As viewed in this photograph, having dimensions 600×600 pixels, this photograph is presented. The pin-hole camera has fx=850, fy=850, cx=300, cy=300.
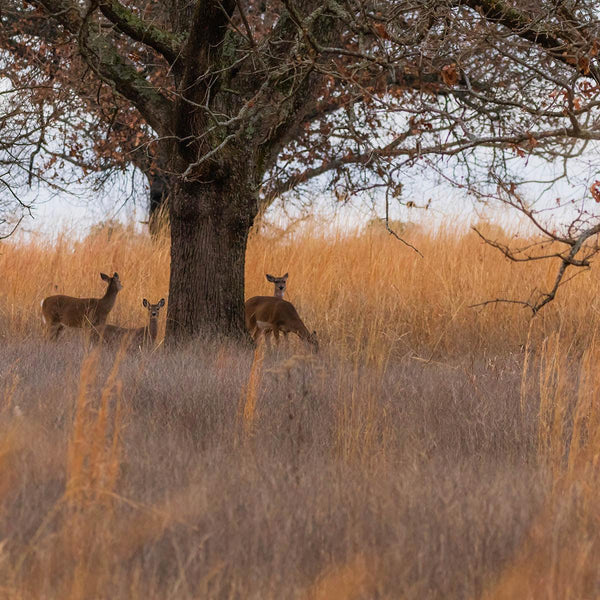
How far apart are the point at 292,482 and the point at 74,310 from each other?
21.2ft

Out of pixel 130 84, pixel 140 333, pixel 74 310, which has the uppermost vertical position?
pixel 130 84

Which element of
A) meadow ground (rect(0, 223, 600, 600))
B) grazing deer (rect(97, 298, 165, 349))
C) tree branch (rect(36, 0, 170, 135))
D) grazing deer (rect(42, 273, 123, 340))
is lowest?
meadow ground (rect(0, 223, 600, 600))

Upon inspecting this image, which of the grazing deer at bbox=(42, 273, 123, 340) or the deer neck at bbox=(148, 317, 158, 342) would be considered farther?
the grazing deer at bbox=(42, 273, 123, 340)

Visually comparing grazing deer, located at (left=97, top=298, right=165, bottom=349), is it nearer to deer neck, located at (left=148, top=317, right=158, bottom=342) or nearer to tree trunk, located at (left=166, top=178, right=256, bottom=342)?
deer neck, located at (left=148, top=317, right=158, bottom=342)

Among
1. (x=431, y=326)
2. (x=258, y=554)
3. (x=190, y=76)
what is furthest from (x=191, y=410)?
(x=431, y=326)

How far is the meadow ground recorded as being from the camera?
9.27ft

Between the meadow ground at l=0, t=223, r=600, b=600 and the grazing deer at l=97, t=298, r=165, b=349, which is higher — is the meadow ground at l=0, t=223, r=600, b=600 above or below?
below

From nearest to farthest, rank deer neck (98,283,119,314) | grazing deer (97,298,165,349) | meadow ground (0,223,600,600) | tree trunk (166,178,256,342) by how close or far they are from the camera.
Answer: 1. meadow ground (0,223,600,600)
2. tree trunk (166,178,256,342)
3. grazing deer (97,298,165,349)
4. deer neck (98,283,119,314)

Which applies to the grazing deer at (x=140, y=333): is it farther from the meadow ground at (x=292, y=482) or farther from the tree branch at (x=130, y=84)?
the tree branch at (x=130, y=84)

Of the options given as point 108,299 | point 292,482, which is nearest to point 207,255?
point 108,299

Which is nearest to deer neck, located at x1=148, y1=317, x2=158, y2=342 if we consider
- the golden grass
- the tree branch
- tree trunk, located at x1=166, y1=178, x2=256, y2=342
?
tree trunk, located at x1=166, y1=178, x2=256, y2=342

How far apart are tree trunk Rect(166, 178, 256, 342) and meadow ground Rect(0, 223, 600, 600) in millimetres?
673

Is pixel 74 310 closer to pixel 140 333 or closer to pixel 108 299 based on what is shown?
pixel 108 299

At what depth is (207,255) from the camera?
8852 mm
